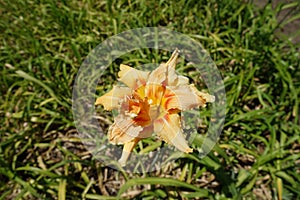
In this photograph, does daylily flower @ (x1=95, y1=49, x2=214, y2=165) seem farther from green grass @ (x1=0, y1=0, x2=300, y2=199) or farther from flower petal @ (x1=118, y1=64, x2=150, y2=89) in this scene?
green grass @ (x1=0, y1=0, x2=300, y2=199)

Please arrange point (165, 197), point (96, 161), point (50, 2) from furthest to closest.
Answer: point (50, 2), point (96, 161), point (165, 197)

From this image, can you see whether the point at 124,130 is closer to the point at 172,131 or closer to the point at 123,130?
the point at 123,130

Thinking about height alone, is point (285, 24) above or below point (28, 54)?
above

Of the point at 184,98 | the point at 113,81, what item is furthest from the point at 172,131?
the point at 113,81

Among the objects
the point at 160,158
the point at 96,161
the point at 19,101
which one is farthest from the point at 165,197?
the point at 19,101

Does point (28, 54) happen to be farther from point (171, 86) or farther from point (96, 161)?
point (171, 86)

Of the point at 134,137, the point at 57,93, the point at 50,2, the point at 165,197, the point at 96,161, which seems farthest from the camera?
the point at 50,2

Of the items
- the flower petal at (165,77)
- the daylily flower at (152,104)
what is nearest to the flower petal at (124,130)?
the daylily flower at (152,104)
